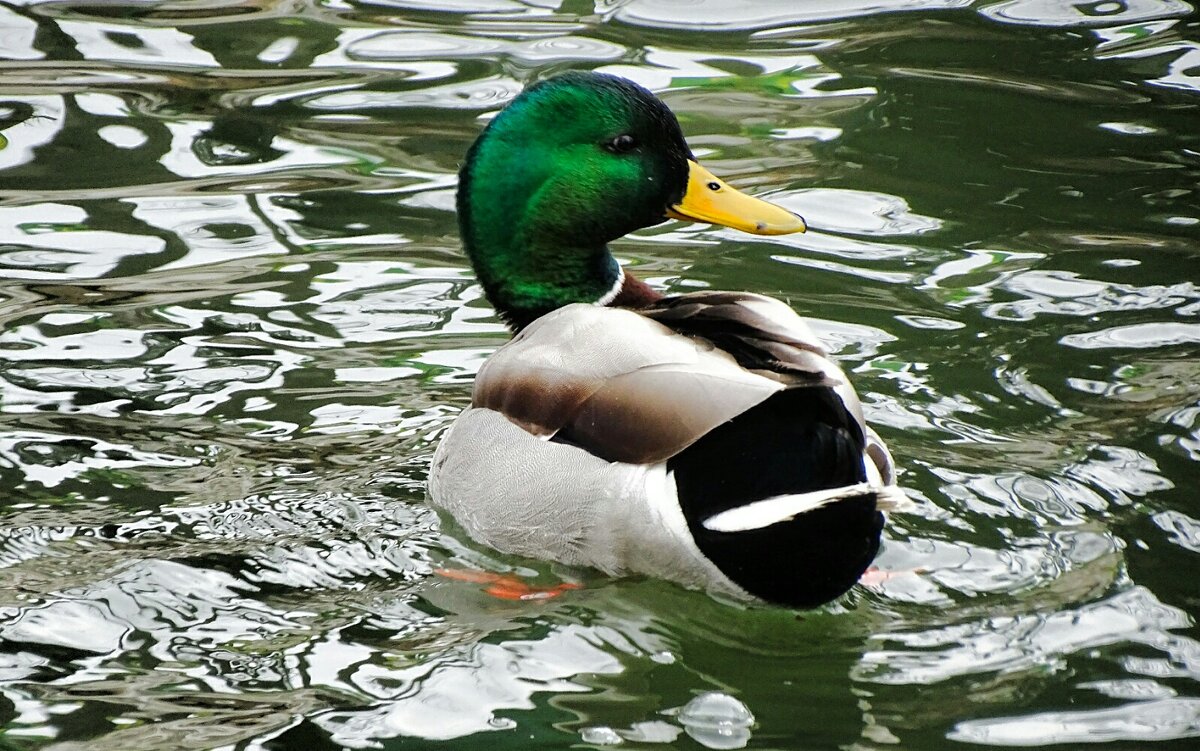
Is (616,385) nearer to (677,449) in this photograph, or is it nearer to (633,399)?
(633,399)

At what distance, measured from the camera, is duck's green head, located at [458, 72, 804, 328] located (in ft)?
16.1

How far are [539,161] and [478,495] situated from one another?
43.4 inches

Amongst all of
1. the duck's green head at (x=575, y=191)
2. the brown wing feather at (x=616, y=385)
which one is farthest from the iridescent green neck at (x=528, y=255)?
the brown wing feather at (x=616, y=385)

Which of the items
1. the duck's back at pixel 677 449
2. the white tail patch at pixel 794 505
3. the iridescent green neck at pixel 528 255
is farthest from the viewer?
the iridescent green neck at pixel 528 255

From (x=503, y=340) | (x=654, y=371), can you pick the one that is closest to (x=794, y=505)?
(x=654, y=371)

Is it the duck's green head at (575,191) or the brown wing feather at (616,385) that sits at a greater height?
the duck's green head at (575,191)

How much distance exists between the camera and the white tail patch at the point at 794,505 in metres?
3.70

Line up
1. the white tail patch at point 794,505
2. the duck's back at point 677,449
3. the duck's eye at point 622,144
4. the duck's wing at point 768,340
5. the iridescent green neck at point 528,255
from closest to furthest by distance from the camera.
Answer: the white tail patch at point 794,505 < the duck's back at point 677,449 < the duck's wing at point 768,340 < the duck's eye at point 622,144 < the iridescent green neck at point 528,255

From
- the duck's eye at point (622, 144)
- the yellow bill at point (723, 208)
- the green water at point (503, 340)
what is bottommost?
the green water at point (503, 340)

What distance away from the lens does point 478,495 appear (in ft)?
15.0

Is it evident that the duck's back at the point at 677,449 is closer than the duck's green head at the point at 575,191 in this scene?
Yes

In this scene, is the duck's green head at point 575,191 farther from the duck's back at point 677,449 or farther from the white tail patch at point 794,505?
the white tail patch at point 794,505

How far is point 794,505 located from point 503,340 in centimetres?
254

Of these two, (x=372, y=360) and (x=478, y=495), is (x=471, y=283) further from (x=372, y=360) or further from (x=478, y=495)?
(x=478, y=495)
